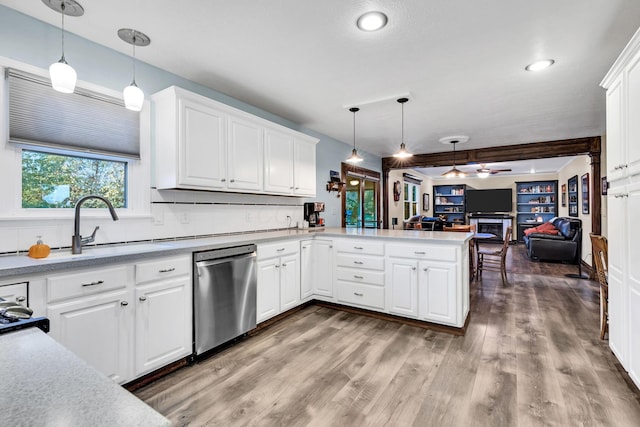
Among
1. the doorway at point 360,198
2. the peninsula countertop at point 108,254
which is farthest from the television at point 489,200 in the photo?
the peninsula countertop at point 108,254

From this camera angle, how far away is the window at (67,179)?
216 centimetres

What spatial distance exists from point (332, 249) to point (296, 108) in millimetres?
1764

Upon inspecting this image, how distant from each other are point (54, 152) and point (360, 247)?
2759mm

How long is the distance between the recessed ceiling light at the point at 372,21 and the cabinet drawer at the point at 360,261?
7.03 ft

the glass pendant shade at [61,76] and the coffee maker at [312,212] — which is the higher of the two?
the glass pendant shade at [61,76]

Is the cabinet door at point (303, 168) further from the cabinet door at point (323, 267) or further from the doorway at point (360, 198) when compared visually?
the doorway at point (360, 198)

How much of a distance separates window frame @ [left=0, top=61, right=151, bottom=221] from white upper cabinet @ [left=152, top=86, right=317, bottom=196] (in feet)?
0.33

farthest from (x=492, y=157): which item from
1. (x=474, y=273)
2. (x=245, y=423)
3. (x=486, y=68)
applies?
(x=245, y=423)

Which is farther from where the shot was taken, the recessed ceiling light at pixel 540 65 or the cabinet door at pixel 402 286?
the cabinet door at pixel 402 286

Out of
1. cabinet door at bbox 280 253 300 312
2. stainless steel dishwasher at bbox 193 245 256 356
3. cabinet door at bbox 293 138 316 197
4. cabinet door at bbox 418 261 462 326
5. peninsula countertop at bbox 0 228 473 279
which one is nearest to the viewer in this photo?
peninsula countertop at bbox 0 228 473 279

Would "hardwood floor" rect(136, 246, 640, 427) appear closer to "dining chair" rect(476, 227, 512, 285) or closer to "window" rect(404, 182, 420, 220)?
"dining chair" rect(476, 227, 512, 285)

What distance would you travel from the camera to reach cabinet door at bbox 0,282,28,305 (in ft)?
5.16

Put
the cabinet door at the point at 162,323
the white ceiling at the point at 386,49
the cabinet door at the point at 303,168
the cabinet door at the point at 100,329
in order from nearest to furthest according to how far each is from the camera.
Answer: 1. the cabinet door at the point at 100,329
2. the white ceiling at the point at 386,49
3. the cabinet door at the point at 162,323
4. the cabinet door at the point at 303,168

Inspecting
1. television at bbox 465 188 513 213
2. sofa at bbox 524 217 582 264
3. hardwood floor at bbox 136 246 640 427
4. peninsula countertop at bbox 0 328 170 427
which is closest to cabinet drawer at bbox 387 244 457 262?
hardwood floor at bbox 136 246 640 427
